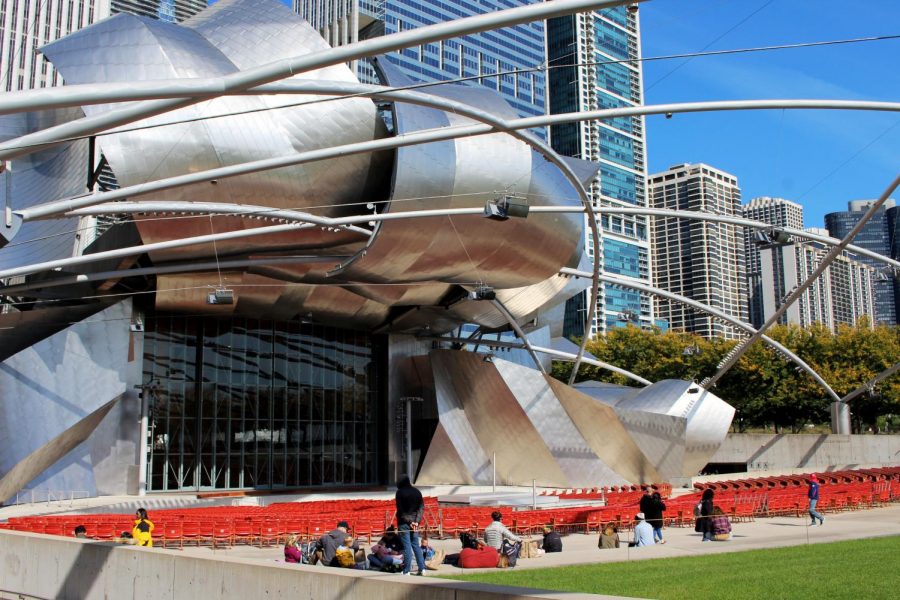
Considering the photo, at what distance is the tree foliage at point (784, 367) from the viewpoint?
5275 cm

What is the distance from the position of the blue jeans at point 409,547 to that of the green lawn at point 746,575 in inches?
21.2

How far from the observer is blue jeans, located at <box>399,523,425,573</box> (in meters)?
11.8

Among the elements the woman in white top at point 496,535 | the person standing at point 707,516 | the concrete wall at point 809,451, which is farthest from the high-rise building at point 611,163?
the woman in white top at point 496,535

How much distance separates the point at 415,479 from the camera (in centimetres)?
3994

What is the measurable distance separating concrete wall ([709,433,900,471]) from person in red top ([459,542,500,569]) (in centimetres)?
3652

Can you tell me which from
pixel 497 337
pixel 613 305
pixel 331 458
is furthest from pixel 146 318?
pixel 613 305

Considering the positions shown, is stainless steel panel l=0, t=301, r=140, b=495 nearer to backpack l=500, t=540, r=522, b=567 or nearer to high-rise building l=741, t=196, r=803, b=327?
backpack l=500, t=540, r=522, b=567

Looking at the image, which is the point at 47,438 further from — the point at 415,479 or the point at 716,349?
the point at 716,349

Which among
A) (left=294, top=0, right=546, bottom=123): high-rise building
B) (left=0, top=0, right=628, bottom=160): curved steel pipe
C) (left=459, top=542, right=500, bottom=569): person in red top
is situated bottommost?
(left=459, top=542, right=500, bottom=569): person in red top

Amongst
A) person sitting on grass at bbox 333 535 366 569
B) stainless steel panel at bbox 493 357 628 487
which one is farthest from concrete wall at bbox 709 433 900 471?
person sitting on grass at bbox 333 535 366 569

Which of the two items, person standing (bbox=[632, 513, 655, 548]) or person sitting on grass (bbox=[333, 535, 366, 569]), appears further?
person standing (bbox=[632, 513, 655, 548])

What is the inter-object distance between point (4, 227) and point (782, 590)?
13369 millimetres

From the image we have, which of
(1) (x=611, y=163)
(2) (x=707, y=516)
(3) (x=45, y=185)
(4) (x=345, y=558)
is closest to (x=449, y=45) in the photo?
(1) (x=611, y=163)

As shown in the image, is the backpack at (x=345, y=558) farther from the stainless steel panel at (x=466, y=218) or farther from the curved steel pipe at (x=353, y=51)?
the stainless steel panel at (x=466, y=218)
